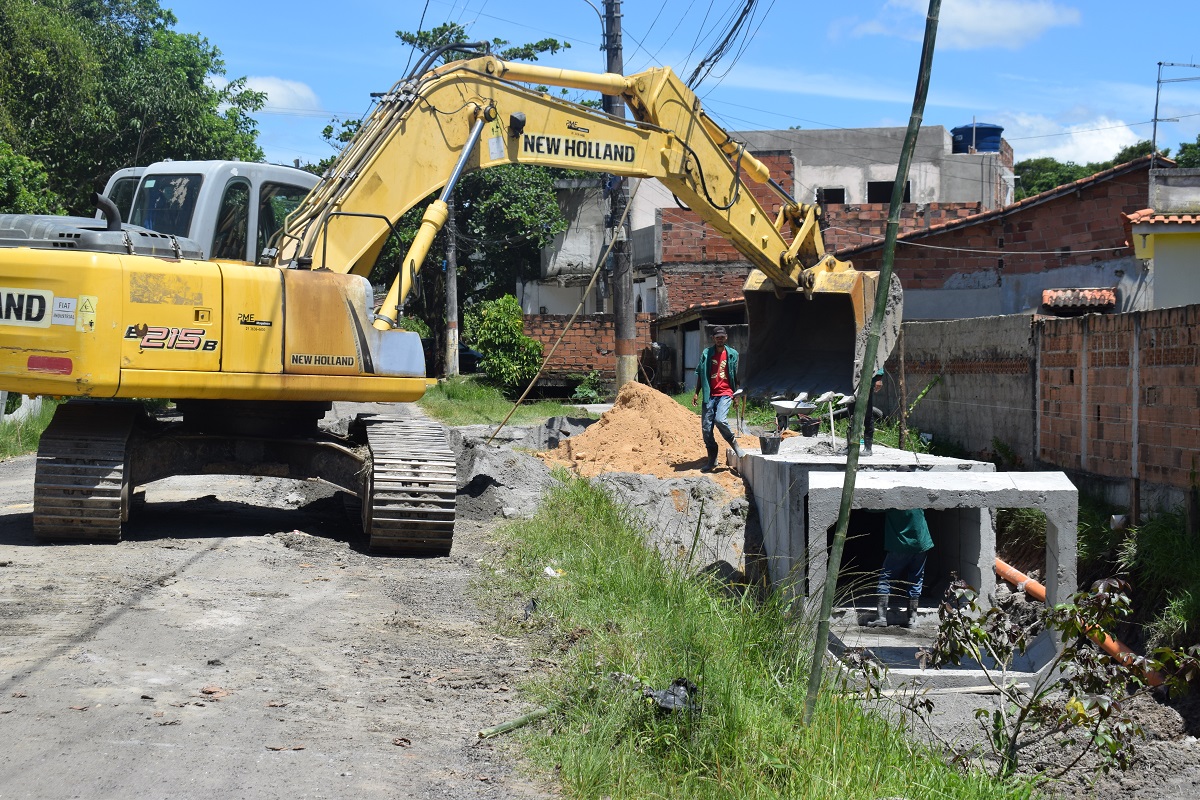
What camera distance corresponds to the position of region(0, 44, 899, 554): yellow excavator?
8.43 meters

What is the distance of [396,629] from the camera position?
6883mm

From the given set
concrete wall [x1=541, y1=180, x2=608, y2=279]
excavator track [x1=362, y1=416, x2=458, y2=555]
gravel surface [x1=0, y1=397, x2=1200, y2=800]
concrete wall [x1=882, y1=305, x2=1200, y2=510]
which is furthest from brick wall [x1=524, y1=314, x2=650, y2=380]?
excavator track [x1=362, y1=416, x2=458, y2=555]

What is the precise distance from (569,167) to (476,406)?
1384 cm

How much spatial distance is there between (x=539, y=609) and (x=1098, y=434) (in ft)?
22.4

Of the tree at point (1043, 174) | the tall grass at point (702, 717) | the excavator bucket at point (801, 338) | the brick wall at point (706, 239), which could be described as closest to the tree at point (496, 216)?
the brick wall at point (706, 239)

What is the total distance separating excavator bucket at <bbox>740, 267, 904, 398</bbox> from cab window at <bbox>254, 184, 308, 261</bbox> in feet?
18.6

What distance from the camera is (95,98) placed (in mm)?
29344

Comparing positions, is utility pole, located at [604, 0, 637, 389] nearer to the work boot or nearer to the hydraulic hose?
the work boot

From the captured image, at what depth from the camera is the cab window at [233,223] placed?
9.66 metres

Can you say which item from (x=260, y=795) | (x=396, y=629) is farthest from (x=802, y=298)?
(x=260, y=795)

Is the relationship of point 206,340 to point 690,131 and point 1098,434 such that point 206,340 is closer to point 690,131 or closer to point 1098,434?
point 690,131

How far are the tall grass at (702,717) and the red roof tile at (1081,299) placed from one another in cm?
1176

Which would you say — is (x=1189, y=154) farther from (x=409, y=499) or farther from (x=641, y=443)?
(x=409, y=499)

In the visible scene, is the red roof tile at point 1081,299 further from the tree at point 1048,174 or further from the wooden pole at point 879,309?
the tree at point 1048,174
